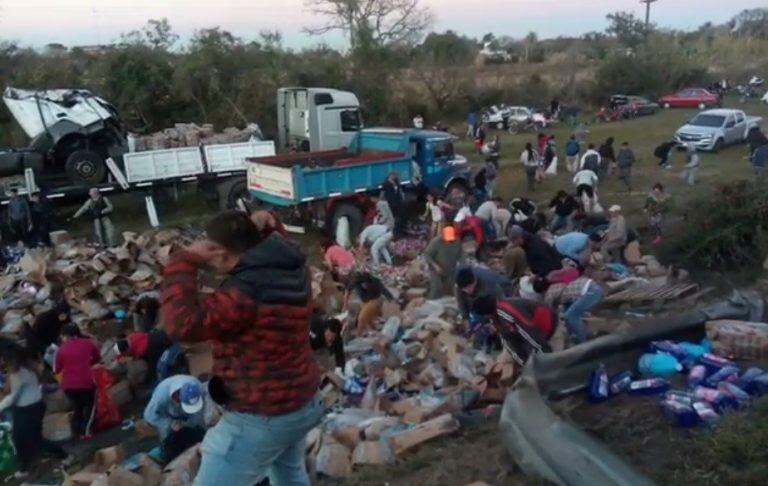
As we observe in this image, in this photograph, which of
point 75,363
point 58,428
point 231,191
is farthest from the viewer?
point 231,191

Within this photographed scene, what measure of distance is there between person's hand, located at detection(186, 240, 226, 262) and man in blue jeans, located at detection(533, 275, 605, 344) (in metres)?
5.43

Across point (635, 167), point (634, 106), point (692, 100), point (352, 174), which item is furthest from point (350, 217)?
point (692, 100)

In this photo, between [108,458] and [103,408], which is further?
[103,408]

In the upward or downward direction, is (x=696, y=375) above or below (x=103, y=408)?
above

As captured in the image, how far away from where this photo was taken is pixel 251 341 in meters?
2.76

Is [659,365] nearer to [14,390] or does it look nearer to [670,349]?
[670,349]

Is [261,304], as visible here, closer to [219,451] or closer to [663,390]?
[219,451]

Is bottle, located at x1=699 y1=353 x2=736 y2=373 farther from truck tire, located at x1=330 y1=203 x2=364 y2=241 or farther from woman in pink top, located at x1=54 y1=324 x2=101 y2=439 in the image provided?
truck tire, located at x1=330 y1=203 x2=364 y2=241

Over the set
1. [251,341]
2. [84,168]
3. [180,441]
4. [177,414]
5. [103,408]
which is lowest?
[103,408]

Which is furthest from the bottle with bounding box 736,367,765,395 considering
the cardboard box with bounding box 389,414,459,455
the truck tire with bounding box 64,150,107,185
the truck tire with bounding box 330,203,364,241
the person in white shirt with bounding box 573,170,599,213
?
the truck tire with bounding box 64,150,107,185

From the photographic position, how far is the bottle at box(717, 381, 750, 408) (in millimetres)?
5394

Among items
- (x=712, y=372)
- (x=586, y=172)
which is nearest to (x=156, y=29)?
(x=586, y=172)

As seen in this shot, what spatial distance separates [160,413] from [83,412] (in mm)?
1643

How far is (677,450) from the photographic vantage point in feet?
16.1
